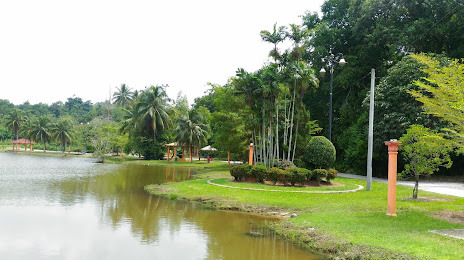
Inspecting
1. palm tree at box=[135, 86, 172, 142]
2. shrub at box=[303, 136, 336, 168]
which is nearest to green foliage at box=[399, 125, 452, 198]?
shrub at box=[303, 136, 336, 168]

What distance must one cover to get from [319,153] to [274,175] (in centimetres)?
285

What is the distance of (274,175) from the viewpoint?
61.6 ft

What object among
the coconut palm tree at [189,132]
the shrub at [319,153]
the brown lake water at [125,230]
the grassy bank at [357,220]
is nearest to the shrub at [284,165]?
the shrub at [319,153]

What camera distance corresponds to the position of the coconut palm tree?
44.8m

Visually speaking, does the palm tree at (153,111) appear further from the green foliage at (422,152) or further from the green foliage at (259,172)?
the green foliage at (422,152)

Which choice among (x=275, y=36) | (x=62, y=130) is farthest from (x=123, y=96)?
(x=275, y=36)

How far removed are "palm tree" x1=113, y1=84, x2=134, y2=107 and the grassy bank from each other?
52274 mm

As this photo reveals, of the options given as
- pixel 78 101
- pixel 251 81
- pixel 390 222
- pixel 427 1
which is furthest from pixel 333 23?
pixel 78 101

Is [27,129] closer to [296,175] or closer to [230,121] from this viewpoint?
[230,121]

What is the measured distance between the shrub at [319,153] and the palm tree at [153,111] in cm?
3072

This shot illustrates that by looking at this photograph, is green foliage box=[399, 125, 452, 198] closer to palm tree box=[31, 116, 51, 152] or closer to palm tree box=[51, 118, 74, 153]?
palm tree box=[51, 118, 74, 153]

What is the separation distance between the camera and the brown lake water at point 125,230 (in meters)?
8.39

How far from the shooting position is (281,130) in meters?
26.0

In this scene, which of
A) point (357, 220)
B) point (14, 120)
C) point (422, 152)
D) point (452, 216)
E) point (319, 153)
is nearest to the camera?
point (357, 220)
